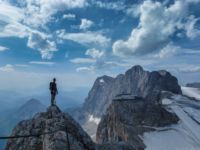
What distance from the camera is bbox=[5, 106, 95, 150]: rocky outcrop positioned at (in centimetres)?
2453

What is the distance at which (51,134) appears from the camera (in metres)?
25.3

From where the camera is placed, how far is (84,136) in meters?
28.9

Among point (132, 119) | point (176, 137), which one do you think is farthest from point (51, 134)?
point (176, 137)

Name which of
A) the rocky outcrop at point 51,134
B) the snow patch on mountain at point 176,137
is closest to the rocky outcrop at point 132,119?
the snow patch on mountain at point 176,137

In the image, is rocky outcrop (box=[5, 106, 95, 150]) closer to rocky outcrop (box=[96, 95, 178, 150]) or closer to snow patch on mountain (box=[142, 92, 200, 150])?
snow patch on mountain (box=[142, 92, 200, 150])

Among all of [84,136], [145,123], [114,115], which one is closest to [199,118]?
[145,123]

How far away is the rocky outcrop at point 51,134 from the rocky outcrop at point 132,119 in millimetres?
122698

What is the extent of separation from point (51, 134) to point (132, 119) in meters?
147

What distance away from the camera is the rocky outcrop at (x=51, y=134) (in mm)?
24530

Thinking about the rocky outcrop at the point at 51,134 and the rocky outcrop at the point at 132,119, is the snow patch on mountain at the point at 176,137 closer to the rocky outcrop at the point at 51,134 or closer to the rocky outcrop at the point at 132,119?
the rocky outcrop at the point at 132,119

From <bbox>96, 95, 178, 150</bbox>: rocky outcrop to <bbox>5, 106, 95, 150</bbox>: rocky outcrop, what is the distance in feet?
403

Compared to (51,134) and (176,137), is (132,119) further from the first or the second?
(51,134)

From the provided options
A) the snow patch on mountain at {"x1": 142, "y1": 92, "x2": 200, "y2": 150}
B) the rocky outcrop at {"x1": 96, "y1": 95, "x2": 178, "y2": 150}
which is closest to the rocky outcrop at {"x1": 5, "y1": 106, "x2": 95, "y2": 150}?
the snow patch on mountain at {"x1": 142, "y1": 92, "x2": 200, "y2": 150}

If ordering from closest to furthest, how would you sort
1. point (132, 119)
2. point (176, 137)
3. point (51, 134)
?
point (51, 134) < point (176, 137) < point (132, 119)
